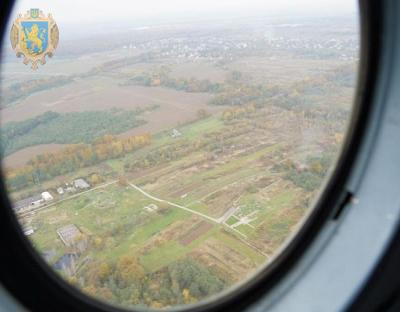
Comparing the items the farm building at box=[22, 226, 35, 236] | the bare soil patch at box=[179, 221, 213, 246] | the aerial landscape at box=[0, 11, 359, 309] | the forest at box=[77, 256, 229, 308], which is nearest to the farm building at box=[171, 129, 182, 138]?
the aerial landscape at box=[0, 11, 359, 309]

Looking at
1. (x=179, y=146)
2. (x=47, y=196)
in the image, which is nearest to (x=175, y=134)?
(x=179, y=146)

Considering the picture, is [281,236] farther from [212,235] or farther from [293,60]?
[293,60]

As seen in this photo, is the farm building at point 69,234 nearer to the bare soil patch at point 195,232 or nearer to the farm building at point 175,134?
the bare soil patch at point 195,232

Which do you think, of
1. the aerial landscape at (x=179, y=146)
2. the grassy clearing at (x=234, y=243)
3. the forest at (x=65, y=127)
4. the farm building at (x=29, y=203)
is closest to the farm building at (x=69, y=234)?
the aerial landscape at (x=179, y=146)

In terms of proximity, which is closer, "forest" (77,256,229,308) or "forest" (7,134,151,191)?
"forest" (7,134,151,191)

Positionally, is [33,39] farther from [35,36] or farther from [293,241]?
[293,241]

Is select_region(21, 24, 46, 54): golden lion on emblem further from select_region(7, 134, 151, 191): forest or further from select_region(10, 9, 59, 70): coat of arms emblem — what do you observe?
select_region(7, 134, 151, 191): forest
